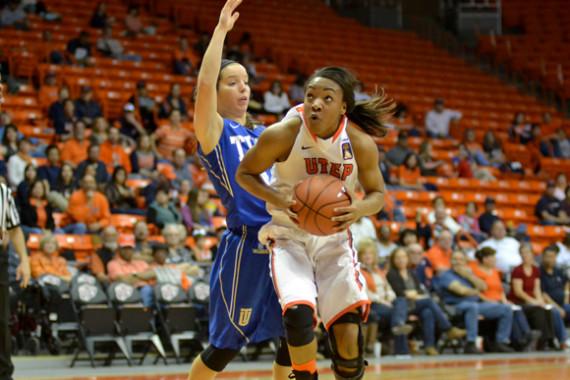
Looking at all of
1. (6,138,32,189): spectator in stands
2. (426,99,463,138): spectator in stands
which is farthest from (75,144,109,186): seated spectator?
(426,99,463,138): spectator in stands

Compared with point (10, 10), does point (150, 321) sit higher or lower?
lower

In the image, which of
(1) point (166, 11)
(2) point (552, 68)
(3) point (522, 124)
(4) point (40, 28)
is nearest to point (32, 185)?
(4) point (40, 28)

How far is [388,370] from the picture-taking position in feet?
30.4

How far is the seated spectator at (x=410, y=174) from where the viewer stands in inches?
614

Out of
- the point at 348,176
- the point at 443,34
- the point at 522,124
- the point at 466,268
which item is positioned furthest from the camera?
the point at 443,34

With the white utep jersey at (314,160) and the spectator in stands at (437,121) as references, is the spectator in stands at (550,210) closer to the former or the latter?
the spectator in stands at (437,121)

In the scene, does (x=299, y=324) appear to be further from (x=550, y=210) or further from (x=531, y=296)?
(x=550, y=210)

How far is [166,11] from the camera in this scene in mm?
19703

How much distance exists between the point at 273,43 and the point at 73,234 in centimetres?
959

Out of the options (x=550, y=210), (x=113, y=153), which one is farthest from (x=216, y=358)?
(x=550, y=210)

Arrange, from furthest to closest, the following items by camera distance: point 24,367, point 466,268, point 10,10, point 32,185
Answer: point 10,10 → point 466,268 → point 32,185 → point 24,367

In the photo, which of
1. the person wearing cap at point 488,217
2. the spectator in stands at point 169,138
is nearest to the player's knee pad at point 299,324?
the spectator in stands at point 169,138

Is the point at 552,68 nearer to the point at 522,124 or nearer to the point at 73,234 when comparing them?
the point at 522,124

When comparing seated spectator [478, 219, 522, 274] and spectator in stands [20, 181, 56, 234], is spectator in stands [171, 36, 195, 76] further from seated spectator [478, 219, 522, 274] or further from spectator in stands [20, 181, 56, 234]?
seated spectator [478, 219, 522, 274]
